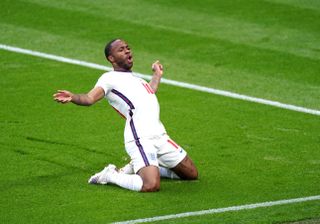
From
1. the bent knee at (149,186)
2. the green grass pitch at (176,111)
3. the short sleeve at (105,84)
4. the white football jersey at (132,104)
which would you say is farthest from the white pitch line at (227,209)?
the short sleeve at (105,84)

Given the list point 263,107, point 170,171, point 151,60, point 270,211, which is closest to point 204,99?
point 263,107

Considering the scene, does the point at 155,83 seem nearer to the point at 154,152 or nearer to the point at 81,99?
the point at 154,152

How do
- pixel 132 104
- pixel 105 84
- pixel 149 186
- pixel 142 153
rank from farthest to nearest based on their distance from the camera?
1. pixel 132 104
2. pixel 105 84
3. pixel 142 153
4. pixel 149 186

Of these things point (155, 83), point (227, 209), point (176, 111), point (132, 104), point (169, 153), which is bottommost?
point (176, 111)

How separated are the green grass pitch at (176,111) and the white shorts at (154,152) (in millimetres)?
295

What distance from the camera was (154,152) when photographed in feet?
37.2

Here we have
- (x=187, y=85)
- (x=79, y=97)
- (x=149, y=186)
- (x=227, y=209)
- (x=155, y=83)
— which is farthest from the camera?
(x=187, y=85)

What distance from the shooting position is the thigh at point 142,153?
1125 centimetres

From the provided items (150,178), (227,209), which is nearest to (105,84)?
(150,178)

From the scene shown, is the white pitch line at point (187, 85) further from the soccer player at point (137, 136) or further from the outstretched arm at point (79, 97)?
the outstretched arm at point (79, 97)

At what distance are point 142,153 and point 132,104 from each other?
0.62 meters

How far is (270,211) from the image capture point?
10.2 meters

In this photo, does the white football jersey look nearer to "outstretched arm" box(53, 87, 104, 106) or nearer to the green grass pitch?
"outstretched arm" box(53, 87, 104, 106)

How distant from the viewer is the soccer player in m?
11.2
